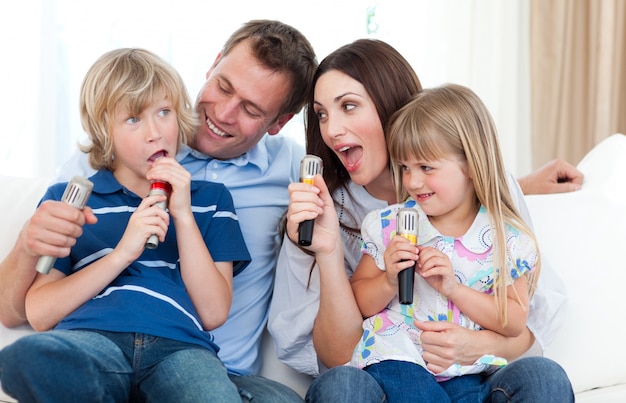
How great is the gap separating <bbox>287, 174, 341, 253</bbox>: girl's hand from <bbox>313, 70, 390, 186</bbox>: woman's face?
145 millimetres

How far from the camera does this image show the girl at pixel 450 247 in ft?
5.14

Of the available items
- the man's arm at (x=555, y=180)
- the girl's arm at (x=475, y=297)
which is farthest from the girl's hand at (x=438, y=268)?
the man's arm at (x=555, y=180)

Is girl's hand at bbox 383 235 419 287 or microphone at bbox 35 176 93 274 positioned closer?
microphone at bbox 35 176 93 274

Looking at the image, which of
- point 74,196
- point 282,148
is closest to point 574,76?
Answer: point 282,148

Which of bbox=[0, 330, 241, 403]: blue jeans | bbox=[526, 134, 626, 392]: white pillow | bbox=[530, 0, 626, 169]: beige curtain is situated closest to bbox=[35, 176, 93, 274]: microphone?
bbox=[0, 330, 241, 403]: blue jeans

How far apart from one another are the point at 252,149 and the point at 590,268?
85 cm

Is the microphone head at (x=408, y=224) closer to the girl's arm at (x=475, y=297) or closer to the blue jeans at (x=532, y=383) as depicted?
the girl's arm at (x=475, y=297)

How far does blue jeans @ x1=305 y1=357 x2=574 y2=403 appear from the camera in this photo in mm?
1442

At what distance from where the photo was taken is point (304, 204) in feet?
5.05

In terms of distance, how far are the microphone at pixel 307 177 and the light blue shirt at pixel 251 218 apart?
31 centimetres

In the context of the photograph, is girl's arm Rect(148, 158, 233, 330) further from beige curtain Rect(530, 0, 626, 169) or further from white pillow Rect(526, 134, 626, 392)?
beige curtain Rect(530, 0, 626, 169)

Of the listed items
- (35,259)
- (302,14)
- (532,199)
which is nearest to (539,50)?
(302,14)

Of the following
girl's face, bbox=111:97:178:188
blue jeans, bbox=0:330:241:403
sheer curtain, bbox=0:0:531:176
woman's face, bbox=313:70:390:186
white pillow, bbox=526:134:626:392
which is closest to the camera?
blue jeans, bbox=0:330:241:403

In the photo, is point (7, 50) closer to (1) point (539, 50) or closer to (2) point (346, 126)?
(2) point (346, 126)
